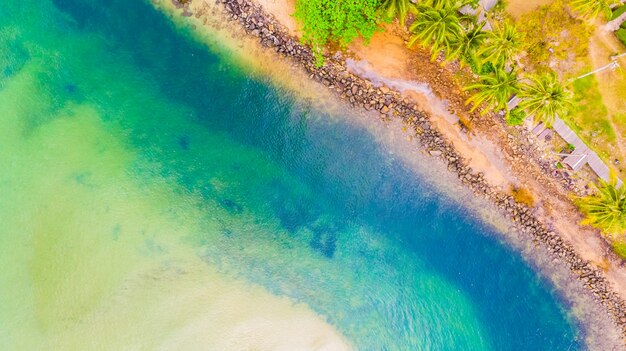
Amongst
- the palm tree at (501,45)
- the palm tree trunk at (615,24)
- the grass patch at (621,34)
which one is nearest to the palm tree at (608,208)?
the grass patch at (621,34)

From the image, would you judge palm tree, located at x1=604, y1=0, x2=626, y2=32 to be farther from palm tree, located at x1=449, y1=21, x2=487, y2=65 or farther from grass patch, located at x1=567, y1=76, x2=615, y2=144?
palm tree, located at x1=449, y1=21, x2=487, y2=65

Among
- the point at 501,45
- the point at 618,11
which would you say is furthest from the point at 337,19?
the point at 618,11

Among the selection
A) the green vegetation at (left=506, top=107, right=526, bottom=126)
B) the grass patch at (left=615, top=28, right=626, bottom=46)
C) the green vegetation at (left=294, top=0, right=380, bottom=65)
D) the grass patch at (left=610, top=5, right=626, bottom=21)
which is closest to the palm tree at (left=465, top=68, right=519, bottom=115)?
the green vegetation at (left=506, top=107, right=526, bottom=126)

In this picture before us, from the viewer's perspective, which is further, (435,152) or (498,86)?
(435,152)

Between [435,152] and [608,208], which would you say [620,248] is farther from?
[435,152]

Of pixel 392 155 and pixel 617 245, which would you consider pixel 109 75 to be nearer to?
pixel 392 155

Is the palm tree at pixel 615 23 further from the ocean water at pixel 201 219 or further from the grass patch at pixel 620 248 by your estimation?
the ocean water at pixel 201 219
